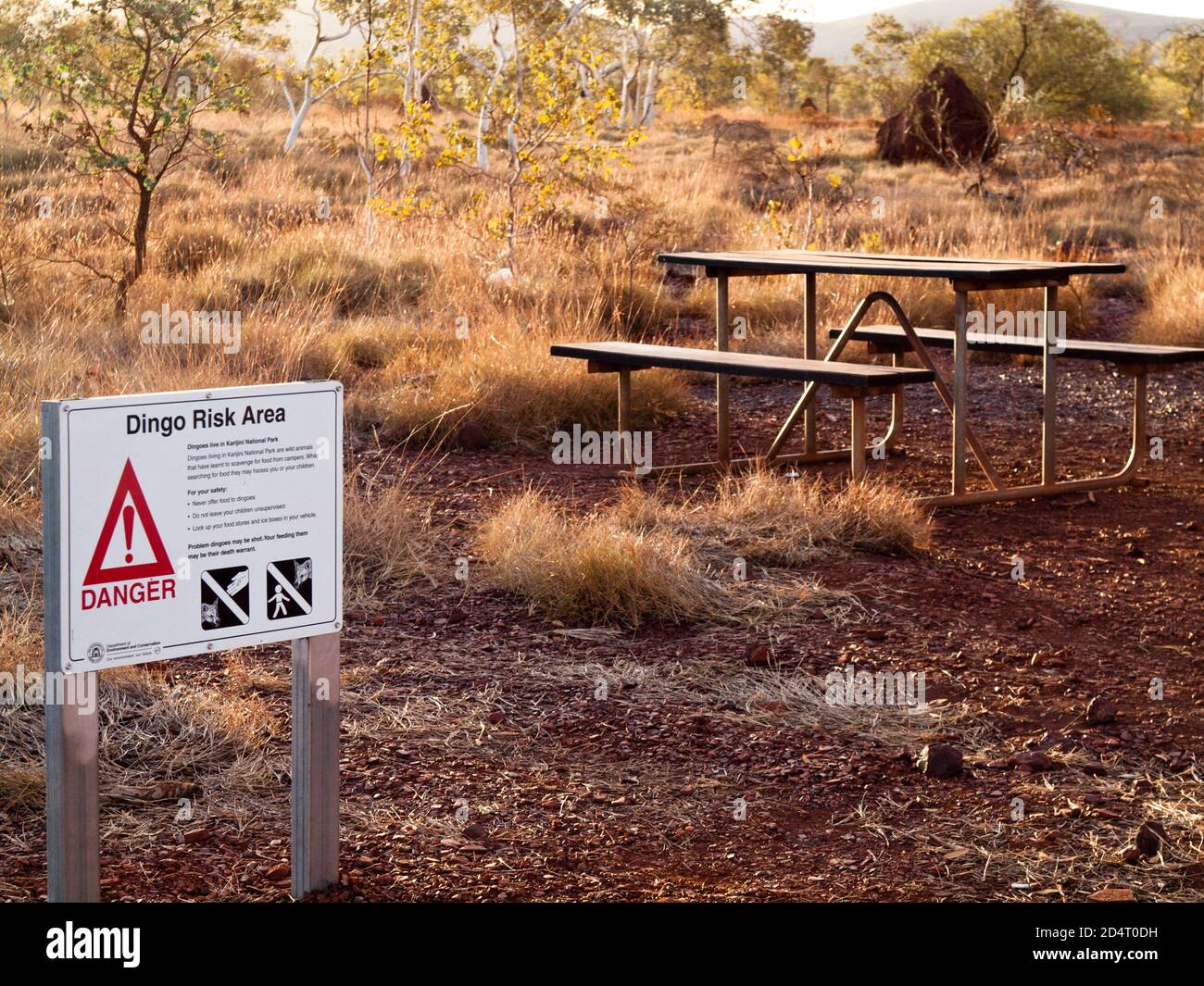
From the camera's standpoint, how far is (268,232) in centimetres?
1062

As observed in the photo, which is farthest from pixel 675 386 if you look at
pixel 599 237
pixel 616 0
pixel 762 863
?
pixel 616 0

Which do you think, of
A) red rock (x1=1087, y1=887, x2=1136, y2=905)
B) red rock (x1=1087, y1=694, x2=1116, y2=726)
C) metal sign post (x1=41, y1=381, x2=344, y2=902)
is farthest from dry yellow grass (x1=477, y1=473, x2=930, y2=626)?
metal sign post (x1=41, y1=381, x2=344, y2=902)

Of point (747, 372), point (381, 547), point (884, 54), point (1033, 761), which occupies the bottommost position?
point (1033, 761)

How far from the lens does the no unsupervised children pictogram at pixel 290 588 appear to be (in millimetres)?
2330

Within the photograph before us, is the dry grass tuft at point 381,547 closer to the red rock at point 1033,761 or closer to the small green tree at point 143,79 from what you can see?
the red rock at point 1033,761

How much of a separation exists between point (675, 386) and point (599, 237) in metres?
4.21

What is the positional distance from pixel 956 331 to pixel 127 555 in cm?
407

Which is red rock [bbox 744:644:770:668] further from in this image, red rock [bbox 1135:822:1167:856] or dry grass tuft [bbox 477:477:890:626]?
red rock [bbox 1135:822:1167:856]

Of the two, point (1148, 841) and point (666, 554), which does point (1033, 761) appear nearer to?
point (1148, 841)

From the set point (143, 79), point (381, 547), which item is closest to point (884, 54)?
point (143, 79)

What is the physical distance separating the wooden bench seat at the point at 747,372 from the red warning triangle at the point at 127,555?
344cm

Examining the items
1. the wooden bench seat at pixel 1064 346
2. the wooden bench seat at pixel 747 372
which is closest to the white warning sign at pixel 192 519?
the wooden bench seat at pixel 747 372

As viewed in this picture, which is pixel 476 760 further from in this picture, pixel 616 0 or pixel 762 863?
pixel 616 0

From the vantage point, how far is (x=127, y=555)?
2.17 meters
